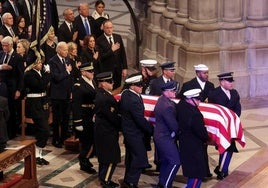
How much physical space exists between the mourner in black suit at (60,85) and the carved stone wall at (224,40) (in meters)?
2.66

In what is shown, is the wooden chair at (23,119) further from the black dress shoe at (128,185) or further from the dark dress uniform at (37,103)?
the black dress shoe at (128,185)

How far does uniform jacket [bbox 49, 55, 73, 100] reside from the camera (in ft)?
40.4

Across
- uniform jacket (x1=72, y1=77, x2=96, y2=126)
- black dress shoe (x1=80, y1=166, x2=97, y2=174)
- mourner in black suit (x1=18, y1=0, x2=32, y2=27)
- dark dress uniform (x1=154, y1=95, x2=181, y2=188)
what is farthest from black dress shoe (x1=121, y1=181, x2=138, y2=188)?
mourner in black suit (x1=18, y1=0, x2=32, y2=27)

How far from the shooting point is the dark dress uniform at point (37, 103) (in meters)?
11.9

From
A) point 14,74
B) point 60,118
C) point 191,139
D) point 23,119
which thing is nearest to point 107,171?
point 191,139

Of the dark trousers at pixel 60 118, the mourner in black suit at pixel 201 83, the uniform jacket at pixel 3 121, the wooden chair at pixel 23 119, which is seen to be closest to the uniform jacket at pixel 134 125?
the mourner in black suit at pixel 201 83

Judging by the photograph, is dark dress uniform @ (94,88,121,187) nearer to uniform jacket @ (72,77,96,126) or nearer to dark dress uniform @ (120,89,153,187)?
dark dress uniform @ (120,89,153,187)

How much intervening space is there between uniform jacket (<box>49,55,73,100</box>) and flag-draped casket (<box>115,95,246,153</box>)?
1.92 metres

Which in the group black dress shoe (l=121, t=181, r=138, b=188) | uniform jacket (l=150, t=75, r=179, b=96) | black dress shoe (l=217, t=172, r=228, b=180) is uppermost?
uniform jacket (l=150, t=75, r=179, b=96)

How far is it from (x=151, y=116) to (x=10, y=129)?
288cm

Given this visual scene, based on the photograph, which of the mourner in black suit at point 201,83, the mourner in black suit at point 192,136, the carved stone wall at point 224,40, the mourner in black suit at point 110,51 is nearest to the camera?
the mourner in black suit at point 192,136

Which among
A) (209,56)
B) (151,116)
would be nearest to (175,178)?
(151,116)

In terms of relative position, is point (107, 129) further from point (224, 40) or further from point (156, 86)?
point (224, 40)

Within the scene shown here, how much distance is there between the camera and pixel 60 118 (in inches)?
493
